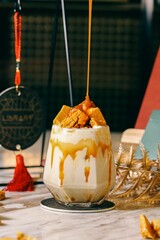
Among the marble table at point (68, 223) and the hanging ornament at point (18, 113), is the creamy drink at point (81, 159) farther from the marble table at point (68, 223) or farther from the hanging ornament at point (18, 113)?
the hanging ornament at point (18, 113)

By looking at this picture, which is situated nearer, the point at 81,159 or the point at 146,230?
the point at 146,230

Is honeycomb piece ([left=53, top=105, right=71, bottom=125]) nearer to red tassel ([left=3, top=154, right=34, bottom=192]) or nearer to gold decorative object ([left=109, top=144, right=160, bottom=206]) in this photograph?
gold decorative object ([left=109, top=144, right=160, bottom=206])

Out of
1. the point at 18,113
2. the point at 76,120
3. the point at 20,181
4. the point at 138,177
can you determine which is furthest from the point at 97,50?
the point at 76,120

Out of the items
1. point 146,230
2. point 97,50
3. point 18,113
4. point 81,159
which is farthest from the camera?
point 97,50

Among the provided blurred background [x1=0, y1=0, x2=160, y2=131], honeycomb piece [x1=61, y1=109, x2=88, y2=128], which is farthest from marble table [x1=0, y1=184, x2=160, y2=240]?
blurred background [x1=0, y1=0, x2=160, y2=131]

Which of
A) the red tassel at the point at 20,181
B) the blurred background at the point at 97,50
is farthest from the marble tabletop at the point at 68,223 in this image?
the blurred background at the point at 97,50

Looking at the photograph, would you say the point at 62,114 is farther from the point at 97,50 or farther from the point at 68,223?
the point at 97,50
